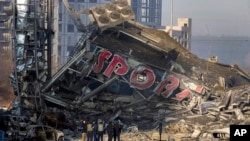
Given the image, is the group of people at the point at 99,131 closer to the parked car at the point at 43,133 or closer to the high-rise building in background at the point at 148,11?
the parked car at the point at 43,133

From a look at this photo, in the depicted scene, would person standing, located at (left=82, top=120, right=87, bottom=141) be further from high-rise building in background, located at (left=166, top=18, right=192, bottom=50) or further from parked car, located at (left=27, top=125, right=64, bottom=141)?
high-rise building in background, located at (left=166, top=18, right=192, bottom=50)

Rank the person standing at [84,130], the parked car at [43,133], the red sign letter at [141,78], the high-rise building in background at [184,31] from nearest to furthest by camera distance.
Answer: the person standing at [84,130] → the parked car at [43,133] → the red sign letter at [141,78] → the high-rise building in background at [184,31]

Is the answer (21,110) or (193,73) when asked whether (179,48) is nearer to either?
(193,73)

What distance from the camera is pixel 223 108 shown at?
19.3 meters

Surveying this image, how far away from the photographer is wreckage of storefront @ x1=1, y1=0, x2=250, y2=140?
1922 cm

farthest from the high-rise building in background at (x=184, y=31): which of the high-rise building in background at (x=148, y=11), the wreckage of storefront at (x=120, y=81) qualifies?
the wreckage of storefront at (x=120, y=81)

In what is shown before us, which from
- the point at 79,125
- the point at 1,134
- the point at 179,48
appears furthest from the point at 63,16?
the point at 1,134

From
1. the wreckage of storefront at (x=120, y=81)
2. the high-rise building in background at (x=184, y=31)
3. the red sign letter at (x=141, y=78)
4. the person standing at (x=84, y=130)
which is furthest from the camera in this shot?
the high-rise building in background at (x=184, y=31)

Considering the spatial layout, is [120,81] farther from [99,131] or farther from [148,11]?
[148,11]

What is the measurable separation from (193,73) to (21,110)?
599 cm

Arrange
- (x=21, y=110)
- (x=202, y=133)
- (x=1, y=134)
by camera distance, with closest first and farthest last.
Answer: (x=1, y=134), (x=202, y=133), (x=21, y=110)

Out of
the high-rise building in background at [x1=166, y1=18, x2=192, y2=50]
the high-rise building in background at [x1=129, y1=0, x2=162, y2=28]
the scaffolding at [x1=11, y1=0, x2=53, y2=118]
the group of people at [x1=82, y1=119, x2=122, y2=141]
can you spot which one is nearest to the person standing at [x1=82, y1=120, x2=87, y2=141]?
the group of people at [x1=82, y1=119, x2=122, y2=141]

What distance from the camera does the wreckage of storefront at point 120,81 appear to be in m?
19.2

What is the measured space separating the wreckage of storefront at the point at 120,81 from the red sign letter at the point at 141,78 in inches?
1.3
